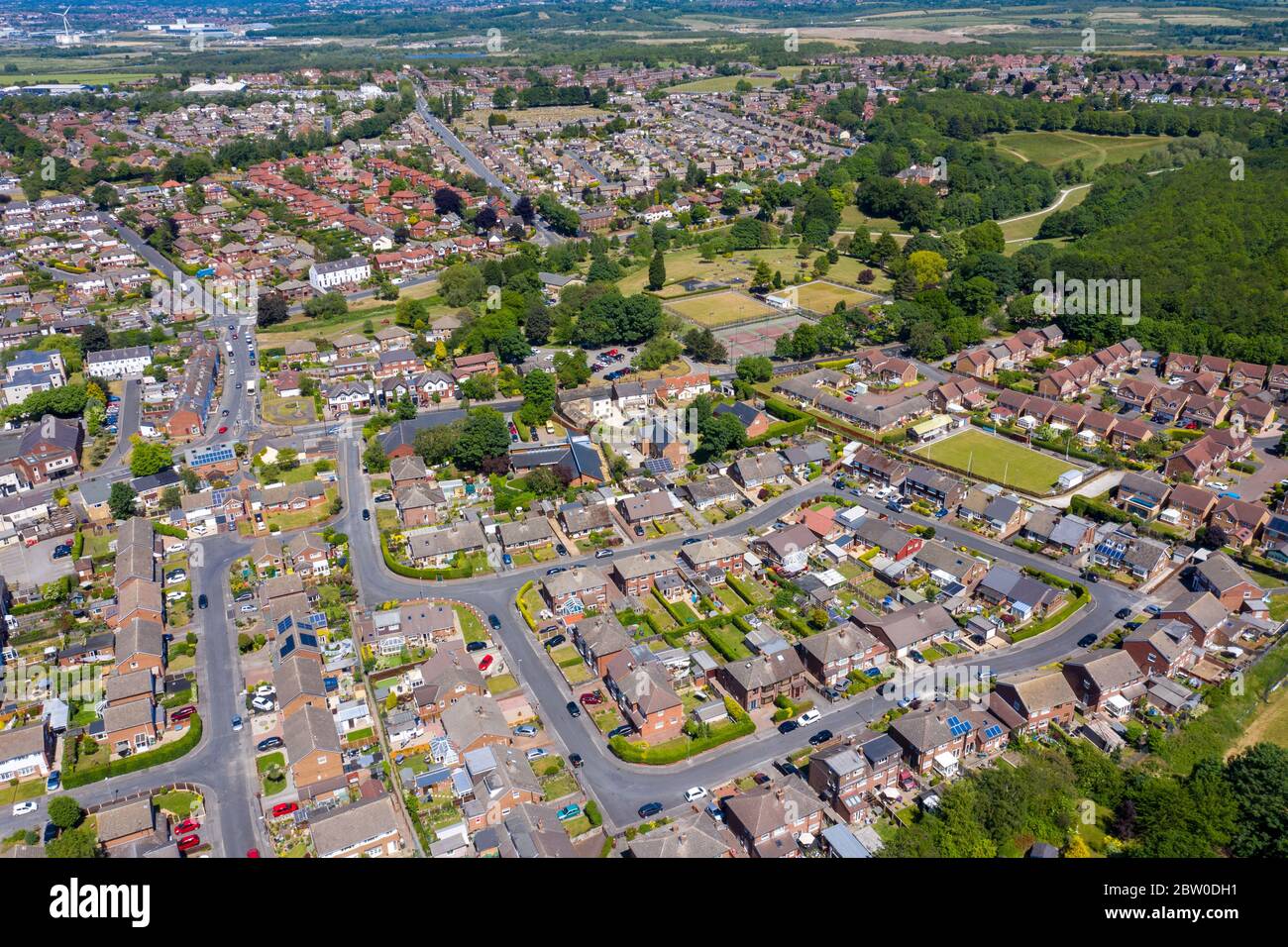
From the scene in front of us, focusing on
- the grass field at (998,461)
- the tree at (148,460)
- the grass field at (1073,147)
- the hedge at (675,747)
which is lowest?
the hedge at (675,747)

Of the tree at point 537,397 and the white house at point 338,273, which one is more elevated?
the white house at point 338,273

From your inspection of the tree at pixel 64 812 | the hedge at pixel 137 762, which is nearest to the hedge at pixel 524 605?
the hedge at pixel 137 762

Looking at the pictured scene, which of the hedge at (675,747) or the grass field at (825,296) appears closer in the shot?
the hedge at (675,747)

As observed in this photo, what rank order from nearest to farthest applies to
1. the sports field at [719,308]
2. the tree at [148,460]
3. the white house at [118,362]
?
the tree at [148,460], the white house at [118,362], the sports field at [719,308]

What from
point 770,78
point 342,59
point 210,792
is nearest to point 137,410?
point 210,792

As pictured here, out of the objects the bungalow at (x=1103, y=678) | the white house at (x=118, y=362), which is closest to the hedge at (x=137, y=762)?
the bungalow at (x=1103, y=678)

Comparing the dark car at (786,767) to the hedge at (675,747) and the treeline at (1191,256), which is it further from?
the treeline at (1191,256)

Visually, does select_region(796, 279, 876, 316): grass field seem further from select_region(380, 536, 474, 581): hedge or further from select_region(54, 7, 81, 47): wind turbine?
select_region(54, 7, 81, 47): wind turbine

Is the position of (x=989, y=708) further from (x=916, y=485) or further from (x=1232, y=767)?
(x=916, y=485)

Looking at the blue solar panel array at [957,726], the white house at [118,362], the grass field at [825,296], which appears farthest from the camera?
the grass field at [825,296]

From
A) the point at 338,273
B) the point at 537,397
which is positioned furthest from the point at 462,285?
the point at 537,397
